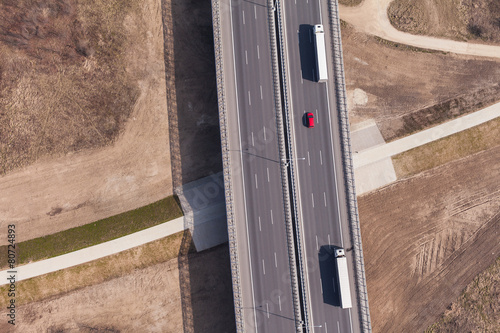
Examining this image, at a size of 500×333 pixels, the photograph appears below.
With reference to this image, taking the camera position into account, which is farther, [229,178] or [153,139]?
[153,139]

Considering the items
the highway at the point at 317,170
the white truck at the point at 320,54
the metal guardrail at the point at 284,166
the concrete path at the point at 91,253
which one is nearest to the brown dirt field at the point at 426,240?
the highway at the point at 317,170

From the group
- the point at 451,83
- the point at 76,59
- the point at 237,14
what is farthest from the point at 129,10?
the point at 451,83

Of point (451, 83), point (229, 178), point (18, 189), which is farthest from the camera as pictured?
point (451, 83)

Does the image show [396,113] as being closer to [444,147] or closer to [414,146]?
[414,146]

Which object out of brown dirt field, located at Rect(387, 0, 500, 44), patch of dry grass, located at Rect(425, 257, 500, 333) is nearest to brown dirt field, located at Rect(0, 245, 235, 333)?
patch of dry grass, located at Rect(425, 257, 500, 333)

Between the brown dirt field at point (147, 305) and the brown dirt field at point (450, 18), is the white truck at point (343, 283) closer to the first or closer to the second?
the brown dirt field at point (147, 305)

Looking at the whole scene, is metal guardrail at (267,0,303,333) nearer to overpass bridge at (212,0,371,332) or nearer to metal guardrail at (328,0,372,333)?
overpass bridge at (212,0,371,332)
